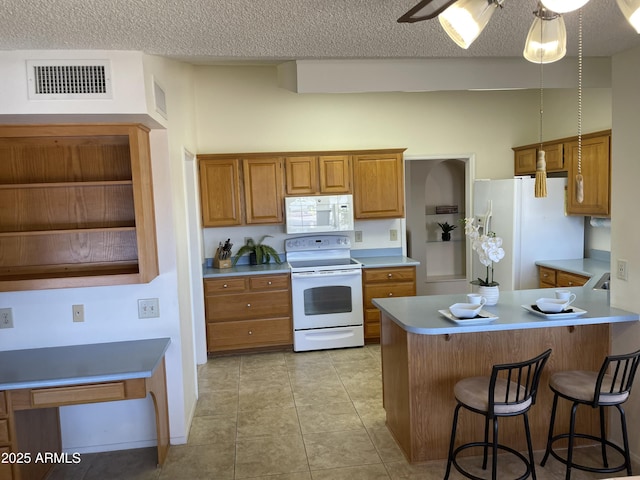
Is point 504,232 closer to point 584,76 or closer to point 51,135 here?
point 584,76

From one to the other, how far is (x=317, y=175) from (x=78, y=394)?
313 cm

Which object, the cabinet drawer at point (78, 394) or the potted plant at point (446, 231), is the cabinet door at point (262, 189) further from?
the potted plant at point (446, 231)

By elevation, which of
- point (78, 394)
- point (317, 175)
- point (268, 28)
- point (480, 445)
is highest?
point (268, 28)

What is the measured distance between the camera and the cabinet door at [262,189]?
475cm

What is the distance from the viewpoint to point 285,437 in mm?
3066

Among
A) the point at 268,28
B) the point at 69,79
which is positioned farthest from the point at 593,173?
the point at 69,79

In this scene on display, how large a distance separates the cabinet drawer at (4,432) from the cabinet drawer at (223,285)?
2271 millimetres

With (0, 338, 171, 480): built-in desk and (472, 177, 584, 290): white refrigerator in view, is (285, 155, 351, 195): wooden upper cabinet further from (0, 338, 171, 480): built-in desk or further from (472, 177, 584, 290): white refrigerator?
(0, 338, 171, 480): built-in desk

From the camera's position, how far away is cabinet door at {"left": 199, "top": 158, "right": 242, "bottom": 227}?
4.70m

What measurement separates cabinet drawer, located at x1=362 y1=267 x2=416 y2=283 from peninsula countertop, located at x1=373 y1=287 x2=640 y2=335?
5.43 feet

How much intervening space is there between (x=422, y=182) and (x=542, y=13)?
5384mm

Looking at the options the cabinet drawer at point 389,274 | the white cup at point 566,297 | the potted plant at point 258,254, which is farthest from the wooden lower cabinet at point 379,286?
the white cup at point 566,297

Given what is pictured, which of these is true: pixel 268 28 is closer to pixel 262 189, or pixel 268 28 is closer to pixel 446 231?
pixel 262 189

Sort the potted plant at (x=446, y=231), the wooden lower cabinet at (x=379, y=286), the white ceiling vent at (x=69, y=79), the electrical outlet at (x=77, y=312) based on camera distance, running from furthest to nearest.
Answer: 1. the potted plant at (x=446, y=231)
2. the wooden lower cabinet at (x=379, y=286)
3. the electrical outlet at (x=77, y=312)
4. the white ceiling vent at (x=69, y=79)
